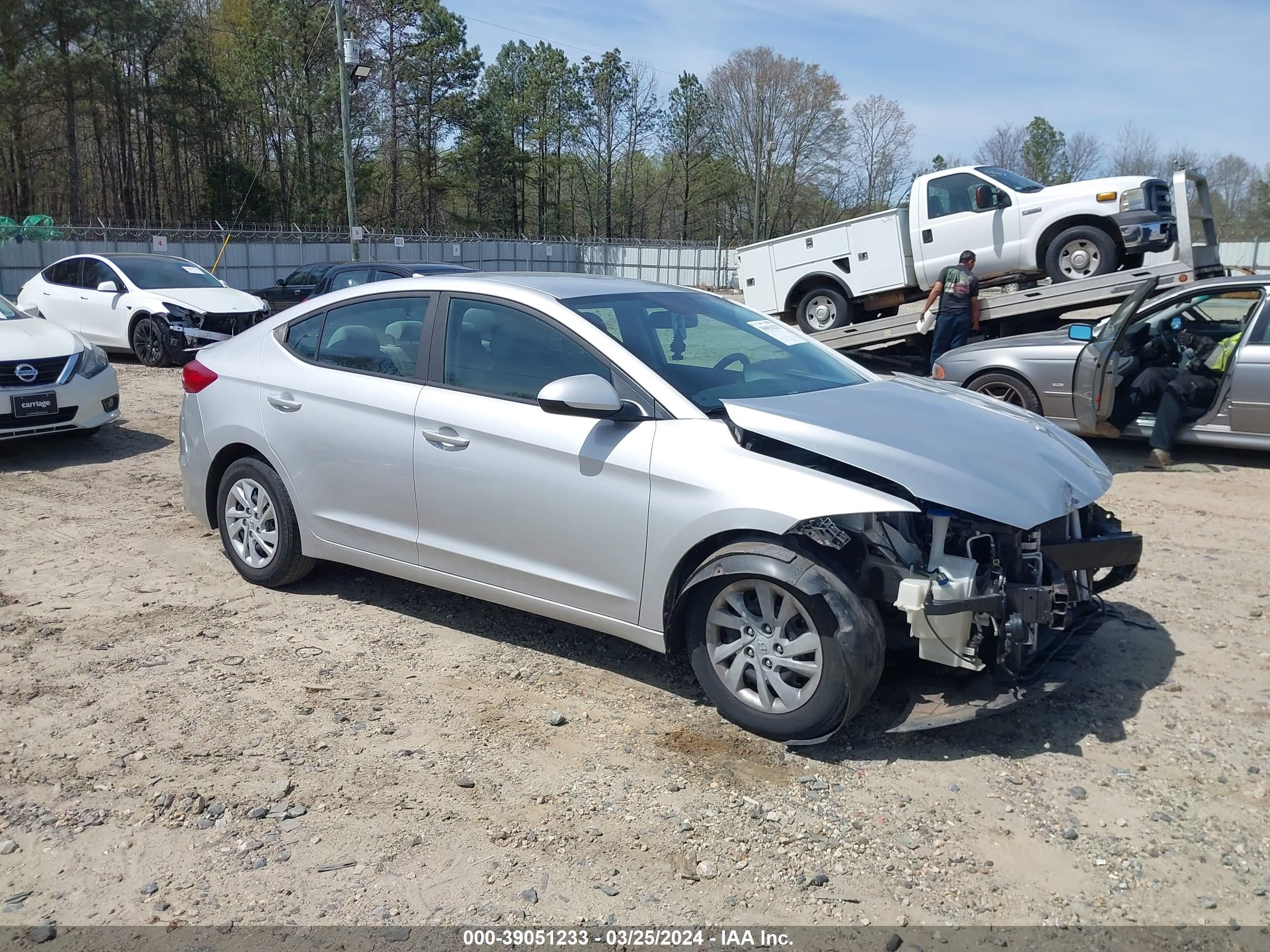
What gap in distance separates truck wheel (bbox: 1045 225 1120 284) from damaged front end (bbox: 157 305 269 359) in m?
10.5

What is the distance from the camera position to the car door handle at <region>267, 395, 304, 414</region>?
5.21m

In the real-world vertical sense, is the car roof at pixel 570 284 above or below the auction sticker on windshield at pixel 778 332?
above

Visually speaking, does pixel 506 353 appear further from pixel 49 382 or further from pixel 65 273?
pixel 65 273

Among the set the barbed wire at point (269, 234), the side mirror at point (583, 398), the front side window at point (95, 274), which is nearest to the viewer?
the side mirror at point (583, 398)

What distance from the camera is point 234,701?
429 centimetres

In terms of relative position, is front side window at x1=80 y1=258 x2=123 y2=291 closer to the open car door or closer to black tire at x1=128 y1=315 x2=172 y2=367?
black tire at x1=128 y1=315 x2=172 y2=367

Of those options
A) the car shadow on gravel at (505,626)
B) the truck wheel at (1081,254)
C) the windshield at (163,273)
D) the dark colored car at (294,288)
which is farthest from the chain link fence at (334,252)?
the car shadow on gravel at (505,626)

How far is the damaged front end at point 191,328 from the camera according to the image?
1420cm

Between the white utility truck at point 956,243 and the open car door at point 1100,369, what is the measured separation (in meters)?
2.83

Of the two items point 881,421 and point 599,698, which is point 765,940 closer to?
point 599,698

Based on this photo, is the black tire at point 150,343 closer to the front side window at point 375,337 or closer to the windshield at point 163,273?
the windshield at point 163,273

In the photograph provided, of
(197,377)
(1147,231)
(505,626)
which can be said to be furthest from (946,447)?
(1147,231)

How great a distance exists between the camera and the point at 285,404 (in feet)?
17.2

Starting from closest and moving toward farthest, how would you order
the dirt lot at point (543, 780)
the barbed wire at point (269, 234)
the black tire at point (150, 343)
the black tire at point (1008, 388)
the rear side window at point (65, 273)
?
the dirt lot at point (543, 780) → the black tire at point (1008, 388) → the black tire at point (150, 343) → the rear side window at point (65, 273) → the barbed wire at point (269, 234)
